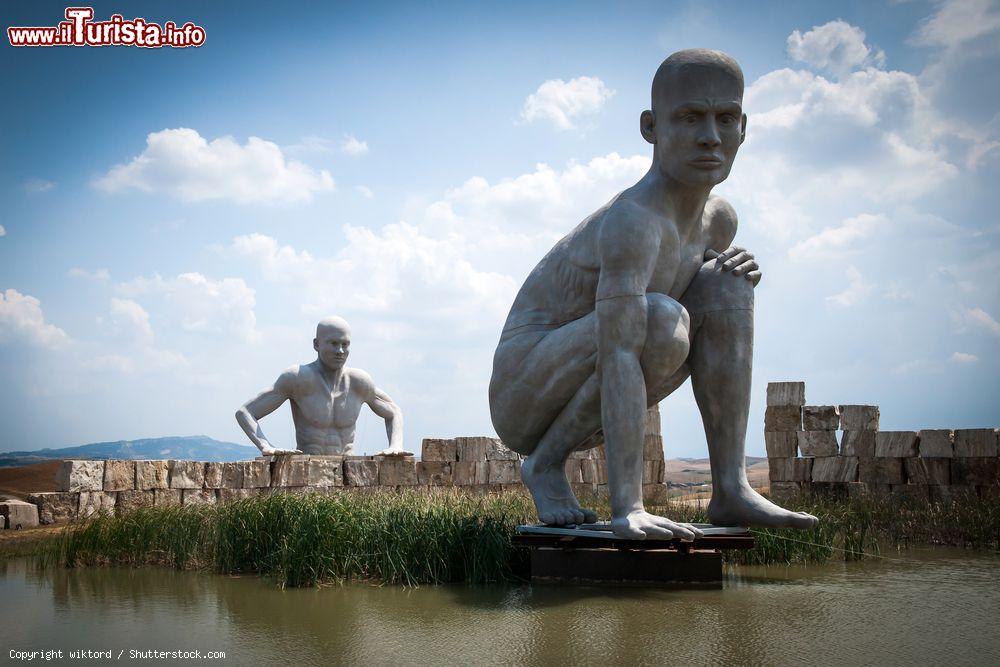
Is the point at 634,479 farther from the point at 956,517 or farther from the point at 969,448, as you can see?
the point at 969,448

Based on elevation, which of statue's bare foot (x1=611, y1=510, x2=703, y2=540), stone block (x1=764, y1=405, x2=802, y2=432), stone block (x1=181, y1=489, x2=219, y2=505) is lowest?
stone block (x1=181, y1=489, x2=219, y2=505)

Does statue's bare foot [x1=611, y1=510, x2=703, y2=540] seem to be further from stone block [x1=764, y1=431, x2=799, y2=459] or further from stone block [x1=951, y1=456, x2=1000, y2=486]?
stone block [x1=764, y1=431, x2=799, y2=459]

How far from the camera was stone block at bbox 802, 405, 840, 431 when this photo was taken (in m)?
11.7

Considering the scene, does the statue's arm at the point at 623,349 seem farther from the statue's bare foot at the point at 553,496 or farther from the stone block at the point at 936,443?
the stone block at the point at 936,443

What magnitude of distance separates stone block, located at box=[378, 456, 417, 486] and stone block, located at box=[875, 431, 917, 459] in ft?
20.8

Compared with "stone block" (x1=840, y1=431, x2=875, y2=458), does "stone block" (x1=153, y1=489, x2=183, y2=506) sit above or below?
below

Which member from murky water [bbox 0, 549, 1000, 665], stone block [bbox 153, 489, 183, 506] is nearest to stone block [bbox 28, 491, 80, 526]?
stone block [bbox 153, 489, 183, 506]

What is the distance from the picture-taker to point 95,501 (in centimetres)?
975

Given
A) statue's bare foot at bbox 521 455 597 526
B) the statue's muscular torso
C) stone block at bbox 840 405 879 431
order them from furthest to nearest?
stone block at bbox 840 405 879 431 < statue's bare foot at bbox 521 455 597 526 < the statue's muscular torso

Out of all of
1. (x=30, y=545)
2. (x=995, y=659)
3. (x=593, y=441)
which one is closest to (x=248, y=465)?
(x=30, y=545)

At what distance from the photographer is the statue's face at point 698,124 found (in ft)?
13.5

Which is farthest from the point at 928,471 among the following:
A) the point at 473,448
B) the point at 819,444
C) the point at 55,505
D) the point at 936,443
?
the point at 55,505

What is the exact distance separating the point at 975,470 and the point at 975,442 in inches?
13.7

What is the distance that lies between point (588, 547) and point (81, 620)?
232 cm
